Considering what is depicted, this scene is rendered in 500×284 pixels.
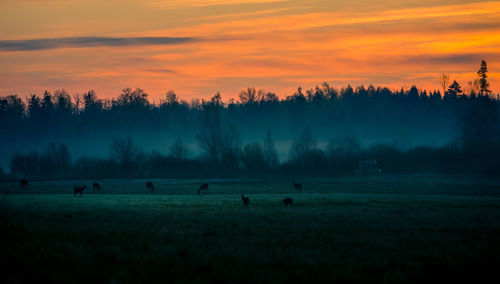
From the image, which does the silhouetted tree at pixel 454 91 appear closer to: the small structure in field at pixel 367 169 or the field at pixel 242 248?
the small structure in field at pixel 367 169

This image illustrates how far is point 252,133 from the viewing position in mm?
174000

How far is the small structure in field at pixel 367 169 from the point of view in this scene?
92.5 m

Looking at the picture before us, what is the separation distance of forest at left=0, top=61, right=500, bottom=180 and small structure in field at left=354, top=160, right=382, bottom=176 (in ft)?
10.7

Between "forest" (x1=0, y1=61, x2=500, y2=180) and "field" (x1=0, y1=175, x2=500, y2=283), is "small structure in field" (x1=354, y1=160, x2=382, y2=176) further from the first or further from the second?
"field" (x1=0, y1=175, x2=500, y2=283)

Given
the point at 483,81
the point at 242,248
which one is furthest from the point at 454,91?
the point at 242,248

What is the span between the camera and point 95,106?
173 m

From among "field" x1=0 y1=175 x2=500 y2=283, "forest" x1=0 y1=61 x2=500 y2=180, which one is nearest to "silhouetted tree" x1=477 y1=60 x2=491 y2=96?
"forest" x1=0 y1=61 x2=500 y2=180

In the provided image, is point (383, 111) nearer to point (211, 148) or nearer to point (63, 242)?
point (211, 148)

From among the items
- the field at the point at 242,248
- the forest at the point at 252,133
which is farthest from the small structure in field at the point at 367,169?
the field at the point at 242,248

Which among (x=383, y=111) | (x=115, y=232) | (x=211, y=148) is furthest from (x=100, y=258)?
(x=383, y=111)

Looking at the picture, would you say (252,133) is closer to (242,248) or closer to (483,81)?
(483,81)

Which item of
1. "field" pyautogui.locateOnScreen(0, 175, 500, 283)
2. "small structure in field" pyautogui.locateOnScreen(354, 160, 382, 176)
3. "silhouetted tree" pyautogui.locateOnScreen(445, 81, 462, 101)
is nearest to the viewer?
"field" pyautogui.locateOnScreen(0, 175, 500, 283)

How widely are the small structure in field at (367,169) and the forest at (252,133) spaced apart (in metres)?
3.25

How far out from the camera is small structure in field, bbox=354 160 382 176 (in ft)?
303
